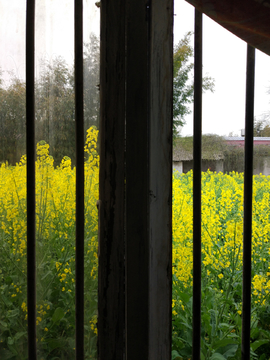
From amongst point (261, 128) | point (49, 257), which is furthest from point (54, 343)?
point (261, 128)

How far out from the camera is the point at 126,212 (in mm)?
810

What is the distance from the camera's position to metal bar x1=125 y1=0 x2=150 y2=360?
2.56ft

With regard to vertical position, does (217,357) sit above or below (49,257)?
below

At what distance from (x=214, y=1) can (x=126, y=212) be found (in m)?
0.67

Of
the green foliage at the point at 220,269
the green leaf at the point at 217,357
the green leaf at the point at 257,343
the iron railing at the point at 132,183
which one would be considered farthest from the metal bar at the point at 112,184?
the green leaf at the point at 257,343

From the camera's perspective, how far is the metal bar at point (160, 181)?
2.60 feet

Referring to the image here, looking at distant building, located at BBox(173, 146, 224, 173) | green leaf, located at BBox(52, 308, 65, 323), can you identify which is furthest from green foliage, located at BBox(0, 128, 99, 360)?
distant building, located at BBox(173, 146, 224, 173)

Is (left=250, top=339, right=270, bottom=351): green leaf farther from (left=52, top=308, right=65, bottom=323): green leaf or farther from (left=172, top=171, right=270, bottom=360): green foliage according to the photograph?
(left=52, top=308, right=65, bottom=323): green leaf

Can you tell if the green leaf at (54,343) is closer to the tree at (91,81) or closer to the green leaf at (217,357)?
the green leaf at (217,357)

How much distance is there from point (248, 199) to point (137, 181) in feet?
1.30

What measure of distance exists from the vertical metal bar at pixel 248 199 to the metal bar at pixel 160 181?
268 mm

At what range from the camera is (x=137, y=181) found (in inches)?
31.9

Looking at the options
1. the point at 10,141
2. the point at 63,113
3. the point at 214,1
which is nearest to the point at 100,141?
the point at 63,113

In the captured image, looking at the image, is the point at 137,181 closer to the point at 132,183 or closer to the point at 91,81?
the point at 132,183
